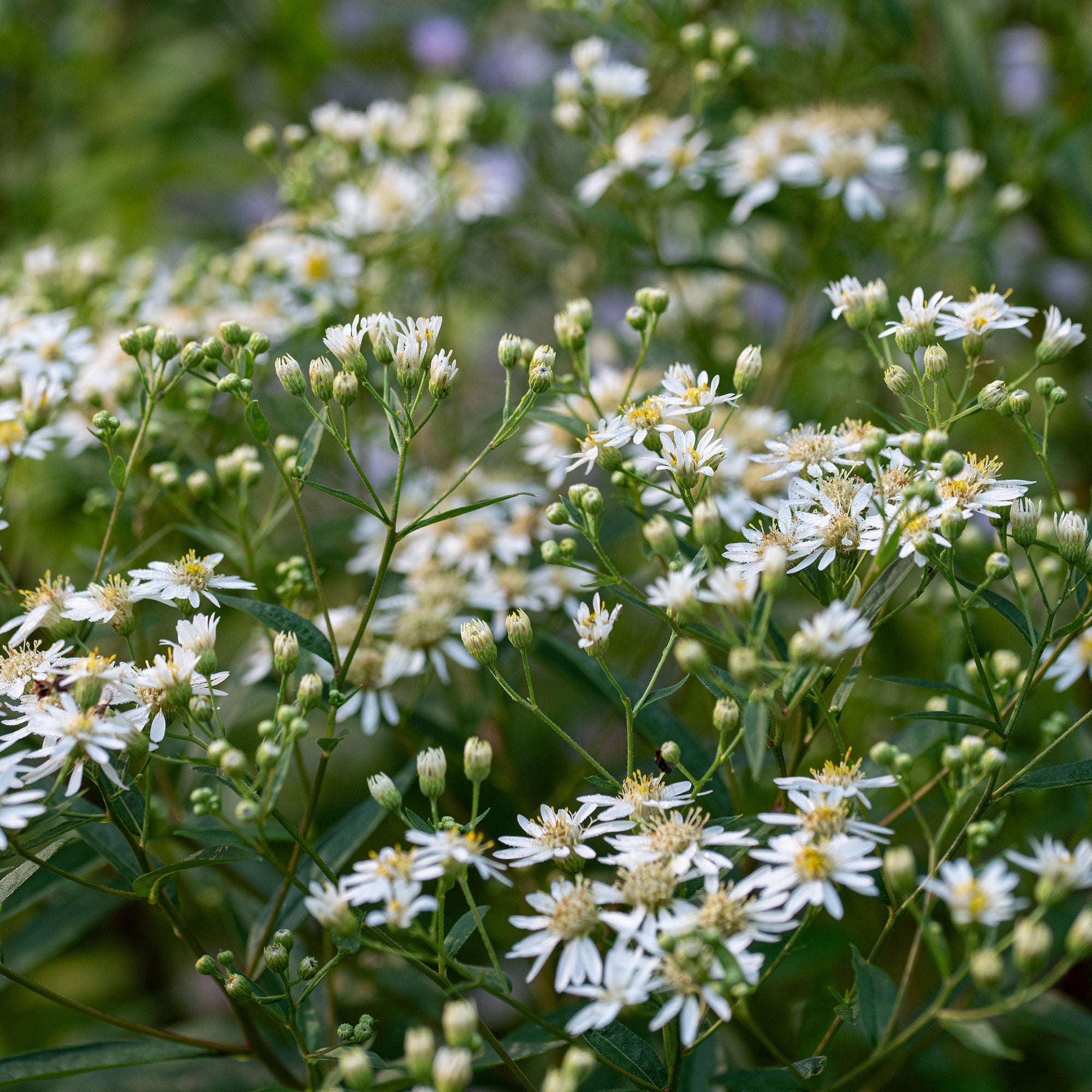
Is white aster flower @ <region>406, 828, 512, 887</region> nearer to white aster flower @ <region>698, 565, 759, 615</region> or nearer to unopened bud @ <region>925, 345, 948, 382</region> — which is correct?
white aster flower @ <region>698, 565, 759, 615</region>

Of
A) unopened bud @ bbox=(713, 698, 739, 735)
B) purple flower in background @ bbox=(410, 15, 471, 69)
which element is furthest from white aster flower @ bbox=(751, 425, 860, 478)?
purple flower in background @ bbox=(410, 15, 471, 69)

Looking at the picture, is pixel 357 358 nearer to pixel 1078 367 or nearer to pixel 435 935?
pixel 435 935

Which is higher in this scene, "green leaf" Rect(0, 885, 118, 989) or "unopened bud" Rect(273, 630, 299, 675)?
"unopened bud" Rect(273, 630, 299, 675)

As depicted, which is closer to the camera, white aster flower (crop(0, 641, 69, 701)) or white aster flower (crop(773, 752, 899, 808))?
white aster flower (crop(773, 752, 899, 808))

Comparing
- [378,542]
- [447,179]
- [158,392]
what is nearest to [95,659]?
[158,392]

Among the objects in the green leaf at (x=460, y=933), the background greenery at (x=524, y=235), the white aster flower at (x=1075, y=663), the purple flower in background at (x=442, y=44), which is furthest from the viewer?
the purple flower in background at (x=442, y=44)

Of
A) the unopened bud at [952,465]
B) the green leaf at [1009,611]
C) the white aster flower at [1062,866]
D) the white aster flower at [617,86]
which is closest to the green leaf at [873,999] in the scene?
the white aster flower at [1062,866]

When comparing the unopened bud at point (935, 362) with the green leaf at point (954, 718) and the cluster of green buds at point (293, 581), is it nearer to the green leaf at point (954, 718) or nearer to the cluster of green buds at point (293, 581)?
the green leaf at point (954, 718)
